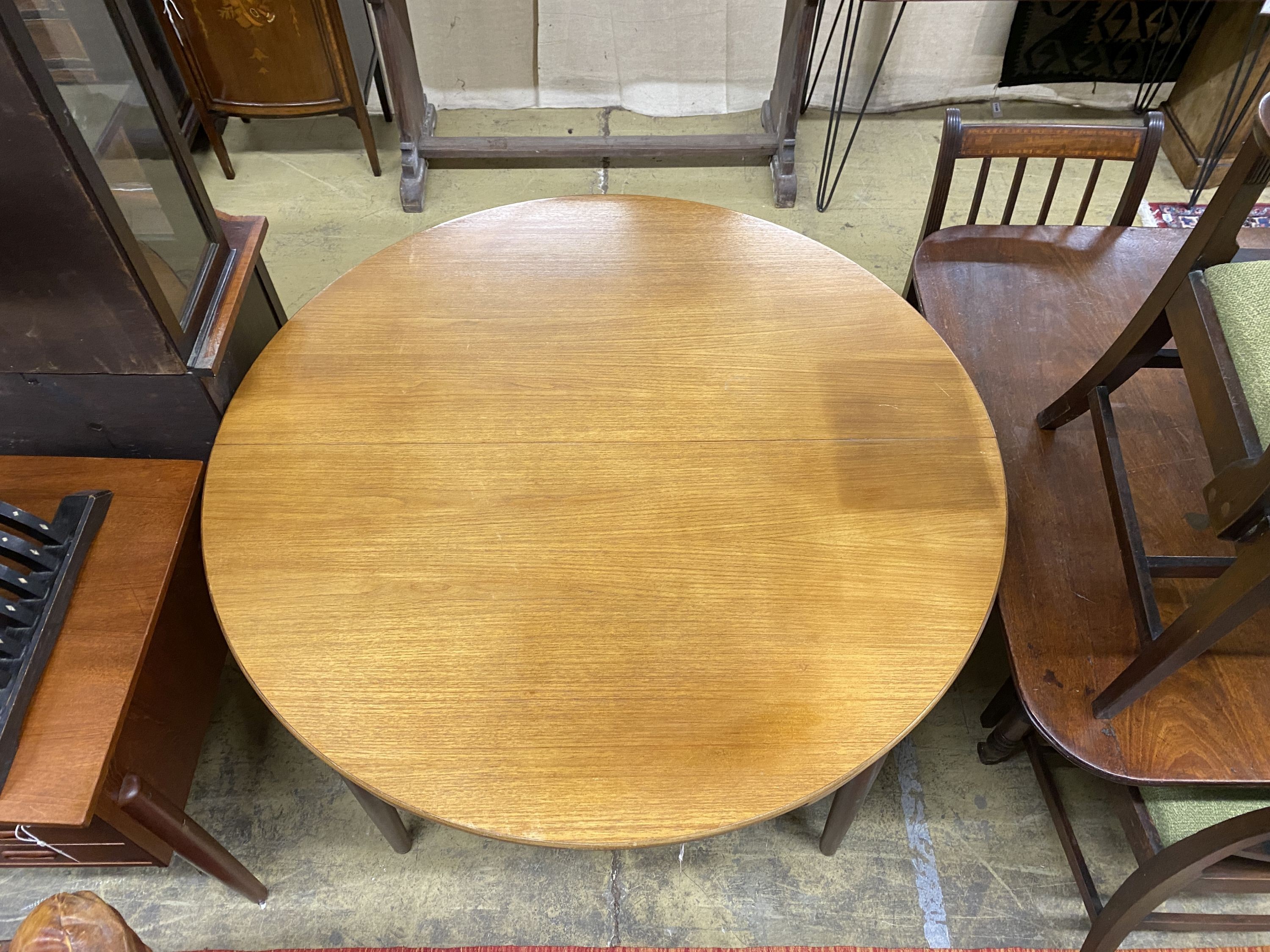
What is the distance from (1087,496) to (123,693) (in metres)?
1.66

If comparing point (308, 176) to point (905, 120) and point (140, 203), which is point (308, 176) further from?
point (905, 120)

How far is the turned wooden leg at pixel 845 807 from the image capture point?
4.54 feet

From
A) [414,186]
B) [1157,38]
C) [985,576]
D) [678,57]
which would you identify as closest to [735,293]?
[985,576]

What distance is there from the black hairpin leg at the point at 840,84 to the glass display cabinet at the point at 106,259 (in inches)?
81.4

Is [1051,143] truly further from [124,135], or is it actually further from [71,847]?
[71,847]

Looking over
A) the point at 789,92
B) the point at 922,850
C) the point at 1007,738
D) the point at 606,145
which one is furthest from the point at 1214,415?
the point at 606,145

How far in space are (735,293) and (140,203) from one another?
994mm

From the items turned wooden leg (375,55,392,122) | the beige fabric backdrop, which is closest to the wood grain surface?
the beige fabric backdrop

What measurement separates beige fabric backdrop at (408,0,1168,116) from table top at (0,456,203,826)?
7.59 ft

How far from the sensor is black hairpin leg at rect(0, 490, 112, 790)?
1.24 metres

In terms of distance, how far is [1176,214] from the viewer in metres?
2.97

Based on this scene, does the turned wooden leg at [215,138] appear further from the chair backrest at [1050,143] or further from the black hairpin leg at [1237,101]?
the black hairpin leg at [1237,101]

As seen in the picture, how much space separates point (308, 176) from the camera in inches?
122

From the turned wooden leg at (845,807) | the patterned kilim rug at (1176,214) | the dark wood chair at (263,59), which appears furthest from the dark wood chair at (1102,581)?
the dark wood chair at (263,59)
